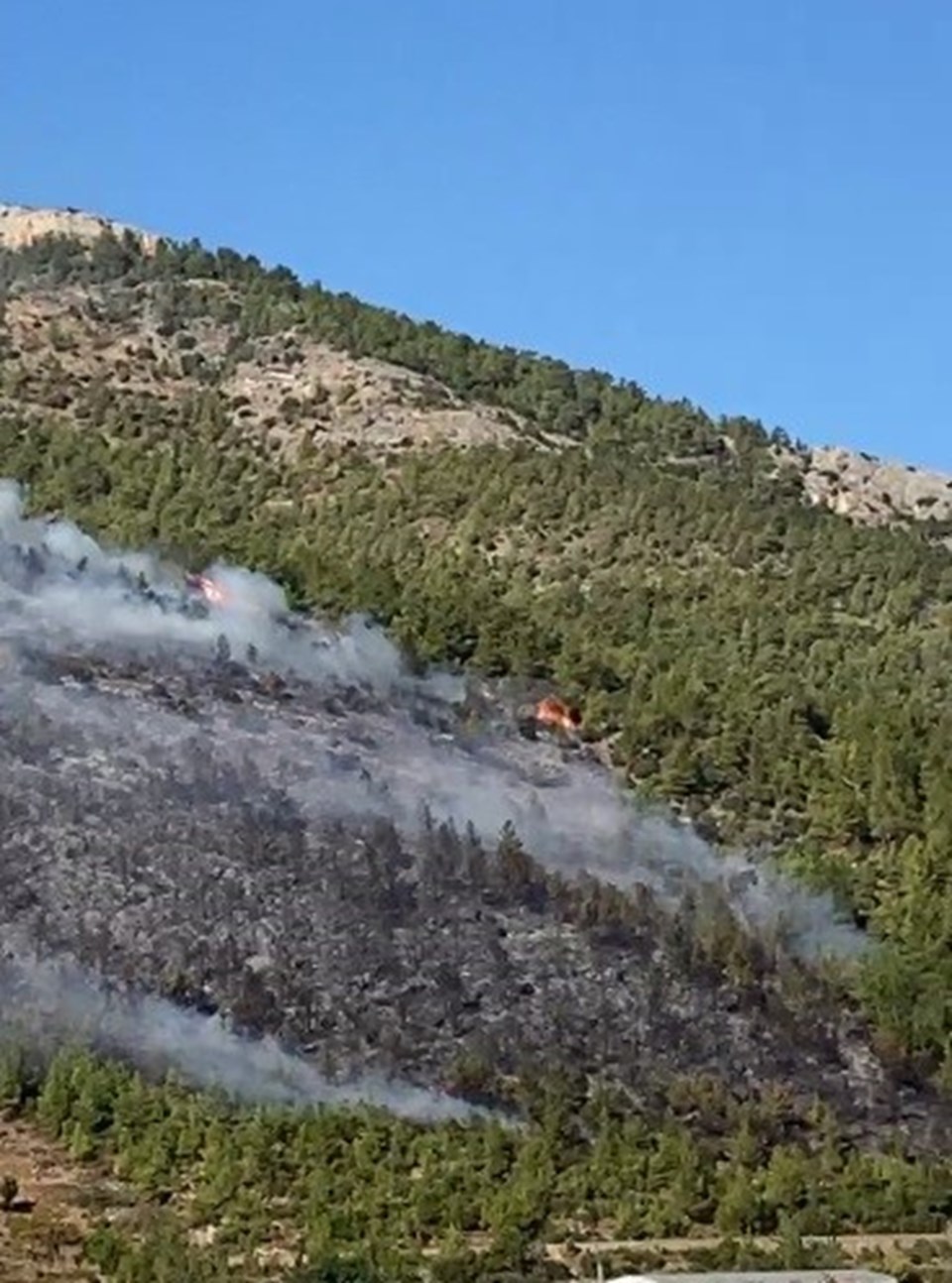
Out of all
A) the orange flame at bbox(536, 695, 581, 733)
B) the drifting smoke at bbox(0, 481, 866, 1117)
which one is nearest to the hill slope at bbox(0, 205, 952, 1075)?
the orange flame at bbox(536, 695, 581, 733)

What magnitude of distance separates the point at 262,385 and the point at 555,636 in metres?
39.1

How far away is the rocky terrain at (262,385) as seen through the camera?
130 metres

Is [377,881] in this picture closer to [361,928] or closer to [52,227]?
[361,928]

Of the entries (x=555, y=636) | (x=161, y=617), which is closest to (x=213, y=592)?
(x=161, y=617)

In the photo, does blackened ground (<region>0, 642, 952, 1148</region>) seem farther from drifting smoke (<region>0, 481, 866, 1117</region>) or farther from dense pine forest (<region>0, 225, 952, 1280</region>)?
dense pine forest (<region>0, 225, 952, 1280</region>)

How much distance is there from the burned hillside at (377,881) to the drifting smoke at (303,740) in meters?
0.14

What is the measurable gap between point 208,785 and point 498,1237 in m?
30.1

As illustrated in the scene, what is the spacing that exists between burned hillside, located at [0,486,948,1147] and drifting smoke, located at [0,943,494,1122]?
71cm

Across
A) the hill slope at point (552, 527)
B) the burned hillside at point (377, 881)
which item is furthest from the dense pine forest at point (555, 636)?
the burned hillside at point (377, 881)

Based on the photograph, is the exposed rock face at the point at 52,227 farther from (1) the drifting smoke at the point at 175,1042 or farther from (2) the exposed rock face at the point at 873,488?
(1) the drifting smoke at the point at 175,1042

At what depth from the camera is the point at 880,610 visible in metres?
109

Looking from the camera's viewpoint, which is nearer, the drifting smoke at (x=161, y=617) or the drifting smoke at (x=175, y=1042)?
the drifting smoke at (x=175, y=1042)

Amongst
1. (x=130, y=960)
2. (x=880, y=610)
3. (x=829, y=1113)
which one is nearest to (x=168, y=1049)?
(x=130, y=960)

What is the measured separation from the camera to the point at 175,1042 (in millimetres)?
63125
